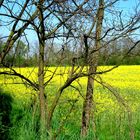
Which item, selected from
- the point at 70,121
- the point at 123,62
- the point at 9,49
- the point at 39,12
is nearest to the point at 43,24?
the point at 39,12

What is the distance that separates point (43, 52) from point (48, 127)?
80 cm

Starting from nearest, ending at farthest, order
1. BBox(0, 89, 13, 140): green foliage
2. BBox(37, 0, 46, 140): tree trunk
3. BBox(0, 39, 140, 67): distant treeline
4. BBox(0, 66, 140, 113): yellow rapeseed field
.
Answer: BBox(0, 39, 140, 67): distant treeline
BBox(37, 0, 46, 140): tree trunk
BBox(0, 66, 140, 113): yellow rapeseed field
BBox(0, 89, 13, 140): green foliage

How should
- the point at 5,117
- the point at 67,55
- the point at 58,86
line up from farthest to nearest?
the point at 58,86 → the point at 5,117 → the point at 67,55

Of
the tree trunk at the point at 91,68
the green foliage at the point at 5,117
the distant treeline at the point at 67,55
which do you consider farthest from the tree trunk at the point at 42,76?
the green foliage at the point at 5,117

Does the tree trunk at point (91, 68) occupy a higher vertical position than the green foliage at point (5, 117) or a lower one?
higher

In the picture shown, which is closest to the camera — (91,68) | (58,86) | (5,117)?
(91,68)


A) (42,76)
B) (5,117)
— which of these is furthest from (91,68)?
(5,117)

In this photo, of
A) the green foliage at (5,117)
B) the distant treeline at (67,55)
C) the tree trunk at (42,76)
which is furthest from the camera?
the green foliage at (5,117)

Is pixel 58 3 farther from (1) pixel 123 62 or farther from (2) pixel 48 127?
(2) pixel 48 127

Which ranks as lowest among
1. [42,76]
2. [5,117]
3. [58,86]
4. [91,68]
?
[5,117]

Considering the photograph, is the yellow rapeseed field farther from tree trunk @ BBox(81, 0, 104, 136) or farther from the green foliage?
the green foliage

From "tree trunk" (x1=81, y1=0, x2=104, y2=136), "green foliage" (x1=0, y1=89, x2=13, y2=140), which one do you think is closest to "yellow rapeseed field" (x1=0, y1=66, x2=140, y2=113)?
"tree trunk" (x1=81, y1=0, x2=104, y2=136)

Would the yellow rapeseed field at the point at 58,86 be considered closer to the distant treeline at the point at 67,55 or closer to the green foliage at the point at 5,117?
the distant treeline at the point at 67,55

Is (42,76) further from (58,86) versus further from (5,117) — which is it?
(58,86)
